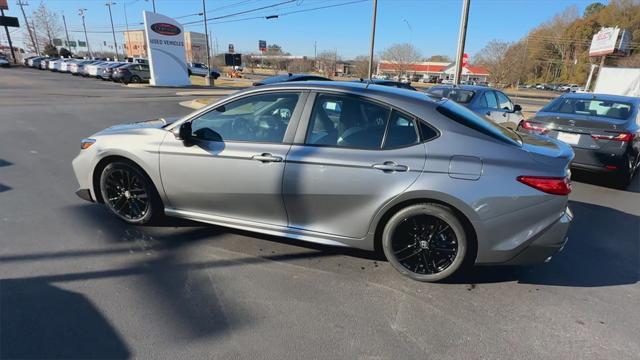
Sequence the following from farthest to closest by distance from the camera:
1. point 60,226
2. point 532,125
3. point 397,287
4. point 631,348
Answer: point 532,125
point 60,226
point 397,287
point 631,348

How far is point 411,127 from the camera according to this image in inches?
117

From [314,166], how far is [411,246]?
1089 mm

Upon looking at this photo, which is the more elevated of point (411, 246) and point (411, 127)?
point (411, 127)

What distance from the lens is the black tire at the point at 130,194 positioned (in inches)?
149

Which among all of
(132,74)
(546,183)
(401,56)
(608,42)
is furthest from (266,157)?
(401,56)

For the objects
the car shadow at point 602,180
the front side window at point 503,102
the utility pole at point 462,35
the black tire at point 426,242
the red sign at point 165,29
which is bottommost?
the car shadow at point 602,180

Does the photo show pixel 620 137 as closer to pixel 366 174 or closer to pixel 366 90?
pixel 366 90

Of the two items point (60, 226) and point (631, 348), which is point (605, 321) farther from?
point (60, 226)

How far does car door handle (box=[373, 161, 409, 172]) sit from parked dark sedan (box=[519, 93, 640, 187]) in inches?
178

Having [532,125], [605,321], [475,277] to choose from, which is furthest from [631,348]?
[532,125]

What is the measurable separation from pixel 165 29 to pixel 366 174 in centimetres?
3045

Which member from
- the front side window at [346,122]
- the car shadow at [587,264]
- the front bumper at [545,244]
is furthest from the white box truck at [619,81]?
the front side window at [346,122]

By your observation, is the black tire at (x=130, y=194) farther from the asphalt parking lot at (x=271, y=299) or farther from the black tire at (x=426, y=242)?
the black tire at (x=426, y=242)

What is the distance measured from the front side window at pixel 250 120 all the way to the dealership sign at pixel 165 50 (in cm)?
2767
